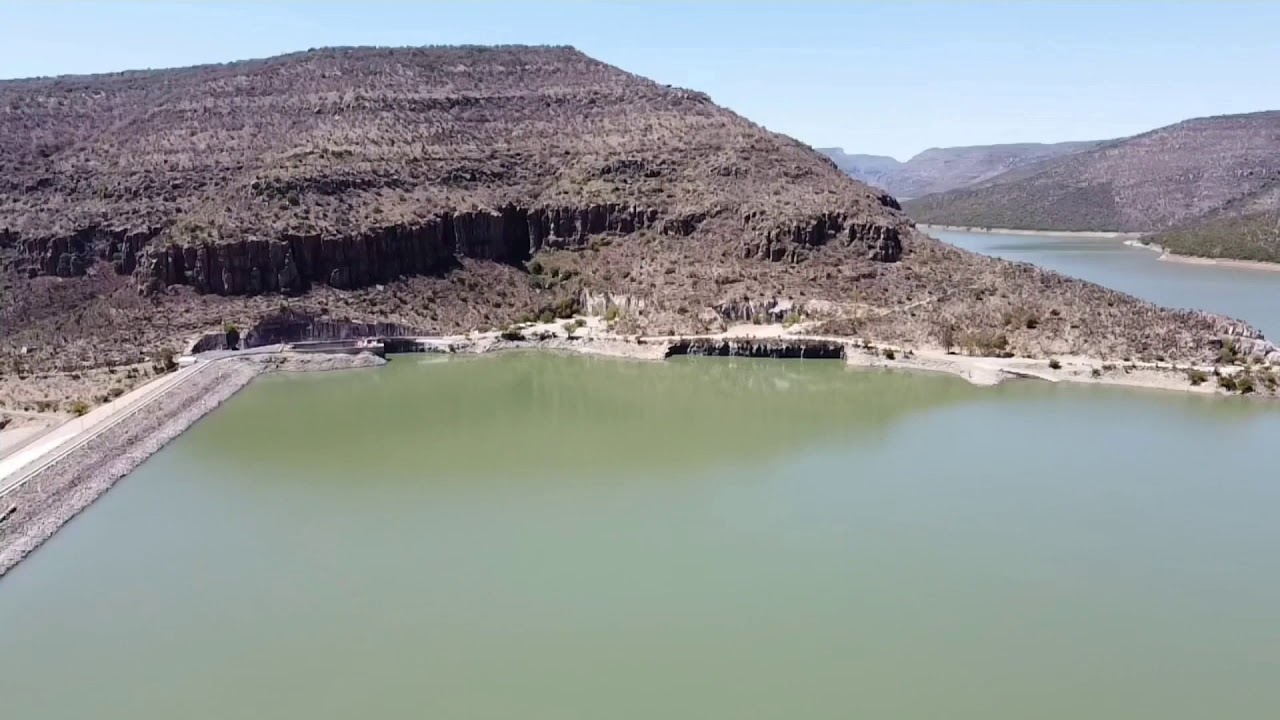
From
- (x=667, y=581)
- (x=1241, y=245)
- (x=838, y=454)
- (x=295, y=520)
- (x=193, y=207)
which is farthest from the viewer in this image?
(x=1241, y=245)

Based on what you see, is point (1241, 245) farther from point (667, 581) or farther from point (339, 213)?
point (667, 581)

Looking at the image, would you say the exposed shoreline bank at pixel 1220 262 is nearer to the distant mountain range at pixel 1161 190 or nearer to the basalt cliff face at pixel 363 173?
the distant mountain range at pixel 1161 190

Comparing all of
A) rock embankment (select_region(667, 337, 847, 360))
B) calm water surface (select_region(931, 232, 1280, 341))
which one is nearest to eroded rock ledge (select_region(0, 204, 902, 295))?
rock embankment (select_region(667, 337, 847, 360))

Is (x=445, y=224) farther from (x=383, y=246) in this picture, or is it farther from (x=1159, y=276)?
(x=1159, y=276)

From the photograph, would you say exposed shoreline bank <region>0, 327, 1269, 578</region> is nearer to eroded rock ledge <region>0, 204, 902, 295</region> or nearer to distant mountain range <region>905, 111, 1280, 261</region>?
eroded rock ledge <region>0, 204, 902, 295</region>

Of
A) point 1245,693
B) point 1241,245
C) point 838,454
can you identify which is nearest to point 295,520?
point 838,454

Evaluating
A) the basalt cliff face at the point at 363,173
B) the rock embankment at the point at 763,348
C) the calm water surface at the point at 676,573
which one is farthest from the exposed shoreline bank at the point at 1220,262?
the calm water surface at the point at 676,573

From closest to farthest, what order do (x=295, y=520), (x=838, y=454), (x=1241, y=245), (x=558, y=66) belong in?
(x=295, y=520) → (x=838, y=454) → (x=558, y=66) → (x=1241, y=245)
